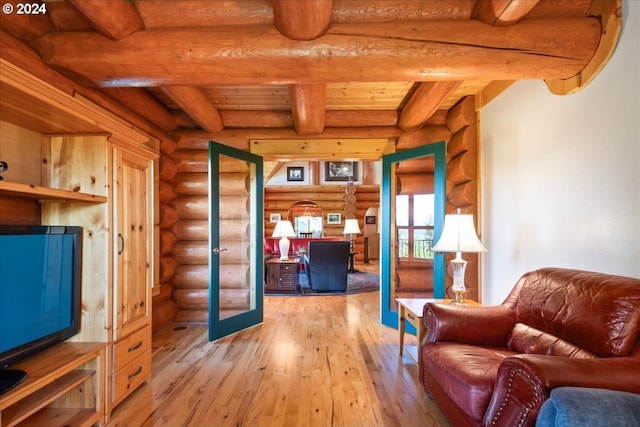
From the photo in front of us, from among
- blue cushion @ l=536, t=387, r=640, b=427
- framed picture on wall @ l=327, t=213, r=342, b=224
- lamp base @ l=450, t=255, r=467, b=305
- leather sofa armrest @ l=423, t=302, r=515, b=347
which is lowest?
leather sofa armrest @ l=423, t=302, r=515, b=347

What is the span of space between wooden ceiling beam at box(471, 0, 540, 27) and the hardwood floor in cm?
249

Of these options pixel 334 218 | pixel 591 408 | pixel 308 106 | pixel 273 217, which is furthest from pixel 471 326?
pixel 273 217

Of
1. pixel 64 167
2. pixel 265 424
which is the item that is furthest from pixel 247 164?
pixel 265 424

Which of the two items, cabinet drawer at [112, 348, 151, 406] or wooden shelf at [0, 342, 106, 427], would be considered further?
cabinet drawer at [112, 348, 151, 406]

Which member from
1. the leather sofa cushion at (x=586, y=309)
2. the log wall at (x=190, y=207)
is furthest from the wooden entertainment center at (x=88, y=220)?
the leather sofa cushion at (x=586, y=309)

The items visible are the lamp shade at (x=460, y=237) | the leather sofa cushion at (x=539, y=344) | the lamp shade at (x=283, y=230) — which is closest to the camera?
the leather sofa cushion at (x=539, y=344)

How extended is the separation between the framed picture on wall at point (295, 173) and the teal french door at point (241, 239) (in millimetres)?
5558

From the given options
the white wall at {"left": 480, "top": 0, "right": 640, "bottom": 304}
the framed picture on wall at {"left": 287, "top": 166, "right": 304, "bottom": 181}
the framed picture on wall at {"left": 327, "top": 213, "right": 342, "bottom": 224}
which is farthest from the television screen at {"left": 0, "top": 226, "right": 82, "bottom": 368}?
the framed picture on wall at {"left": 327, "top": 213, "right": 342, "bottom": 224}

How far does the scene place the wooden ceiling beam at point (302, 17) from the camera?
1.56m

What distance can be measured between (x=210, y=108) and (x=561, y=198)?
3.32m

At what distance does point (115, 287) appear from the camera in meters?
1.88

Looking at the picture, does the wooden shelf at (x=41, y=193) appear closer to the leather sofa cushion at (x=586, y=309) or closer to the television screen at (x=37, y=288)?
the television screen at (x=37, y=288)

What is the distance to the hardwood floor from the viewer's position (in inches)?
72.8

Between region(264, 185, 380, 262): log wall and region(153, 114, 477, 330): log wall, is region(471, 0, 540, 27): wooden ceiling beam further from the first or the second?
region(264, 185, 380, 262): log wall
